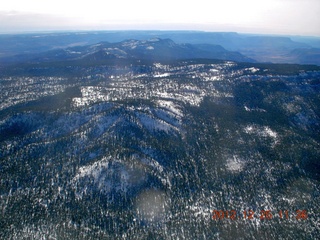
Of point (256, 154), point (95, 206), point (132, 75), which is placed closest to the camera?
point (95, 206)

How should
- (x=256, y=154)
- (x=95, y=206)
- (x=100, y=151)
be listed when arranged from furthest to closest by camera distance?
1. (x=256, y=154)
2. (x=100, y=151)
3. (x=95, y=206)

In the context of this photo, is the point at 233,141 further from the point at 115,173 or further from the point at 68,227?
the point at 68,227

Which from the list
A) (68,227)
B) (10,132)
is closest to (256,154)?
(68,227)

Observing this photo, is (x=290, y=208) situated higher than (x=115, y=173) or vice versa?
(x=115, y=173)

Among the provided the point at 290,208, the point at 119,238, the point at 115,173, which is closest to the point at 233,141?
the point at 290,208

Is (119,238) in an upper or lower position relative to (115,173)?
lower

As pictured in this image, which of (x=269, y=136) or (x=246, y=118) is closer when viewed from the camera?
(x=269, y=136)

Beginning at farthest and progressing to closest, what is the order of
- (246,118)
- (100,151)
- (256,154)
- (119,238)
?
(246,118), (256,154), (100,151), (119,238)

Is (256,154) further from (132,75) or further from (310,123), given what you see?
(132,75)

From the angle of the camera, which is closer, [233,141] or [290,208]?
[290,208]
